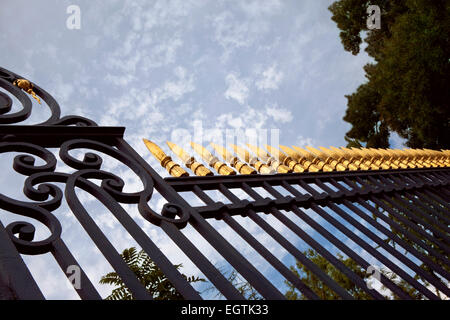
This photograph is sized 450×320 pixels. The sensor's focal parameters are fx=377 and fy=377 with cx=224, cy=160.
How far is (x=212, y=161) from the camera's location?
253 centimetres

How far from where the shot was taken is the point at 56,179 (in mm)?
1632

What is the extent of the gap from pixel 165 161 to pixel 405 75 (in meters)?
11.6

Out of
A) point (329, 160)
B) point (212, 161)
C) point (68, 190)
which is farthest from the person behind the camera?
point (329, 160)

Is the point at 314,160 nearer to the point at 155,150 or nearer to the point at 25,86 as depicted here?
the point at 155,150

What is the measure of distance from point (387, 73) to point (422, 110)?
5.42ft

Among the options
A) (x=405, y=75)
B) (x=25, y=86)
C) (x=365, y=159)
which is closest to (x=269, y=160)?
(x=365, y=159)

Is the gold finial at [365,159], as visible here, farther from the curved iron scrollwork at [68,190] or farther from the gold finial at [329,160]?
the curved iron scrollwork at [68,190]

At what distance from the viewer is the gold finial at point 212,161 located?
2.43 metres

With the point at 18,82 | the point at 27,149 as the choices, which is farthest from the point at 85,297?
the point at 18,82

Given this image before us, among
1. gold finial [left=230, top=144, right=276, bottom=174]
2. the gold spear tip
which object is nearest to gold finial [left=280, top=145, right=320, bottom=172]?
gold finial [left=230, top=144, right=276, bottom=174]

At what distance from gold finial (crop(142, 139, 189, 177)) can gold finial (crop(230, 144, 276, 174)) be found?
0.62 meters

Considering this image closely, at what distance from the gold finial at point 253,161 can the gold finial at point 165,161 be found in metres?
0.62

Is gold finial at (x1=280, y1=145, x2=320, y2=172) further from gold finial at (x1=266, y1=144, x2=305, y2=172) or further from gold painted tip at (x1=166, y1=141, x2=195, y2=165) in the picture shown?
gold painted tip at (x1=166, y1=141, x2=195, y2=165)
